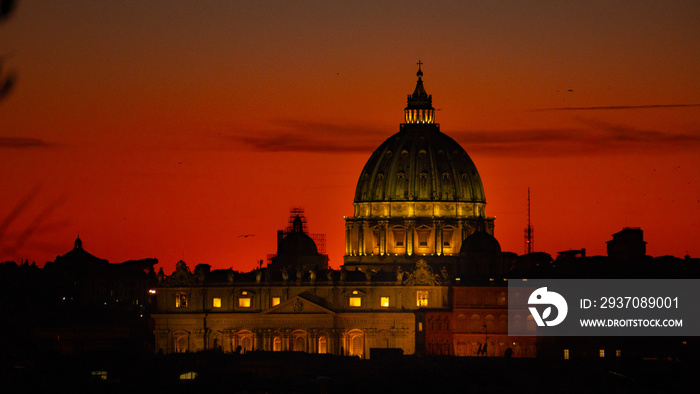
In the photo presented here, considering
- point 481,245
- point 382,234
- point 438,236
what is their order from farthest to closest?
point 382,234 → point 438,236 → point 481,245

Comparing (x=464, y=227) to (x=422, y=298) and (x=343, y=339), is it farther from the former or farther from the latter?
(x=343, y=339)

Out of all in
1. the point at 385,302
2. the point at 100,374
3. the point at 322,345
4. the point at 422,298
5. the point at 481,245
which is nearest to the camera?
the point at 100,374

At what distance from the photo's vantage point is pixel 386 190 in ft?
570

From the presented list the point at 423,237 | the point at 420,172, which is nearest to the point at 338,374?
the point at 423,237

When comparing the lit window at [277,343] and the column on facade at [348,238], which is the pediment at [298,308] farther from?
the column on facade at [348,238]

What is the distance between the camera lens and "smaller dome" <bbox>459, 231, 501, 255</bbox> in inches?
6161

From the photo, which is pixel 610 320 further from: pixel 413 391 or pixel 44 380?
pixel 44 380

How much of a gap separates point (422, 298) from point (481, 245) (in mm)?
10594

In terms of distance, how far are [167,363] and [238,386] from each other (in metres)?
18.9

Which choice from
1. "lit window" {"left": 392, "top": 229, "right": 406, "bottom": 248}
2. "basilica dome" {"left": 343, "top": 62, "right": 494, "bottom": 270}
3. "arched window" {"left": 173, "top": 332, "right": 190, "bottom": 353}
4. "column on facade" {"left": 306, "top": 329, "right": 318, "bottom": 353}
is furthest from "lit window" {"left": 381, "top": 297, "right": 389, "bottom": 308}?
"lit window" {"left": 392, "top": 229, "right": 406, "bottom": 248}

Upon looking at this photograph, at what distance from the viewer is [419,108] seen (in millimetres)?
178000

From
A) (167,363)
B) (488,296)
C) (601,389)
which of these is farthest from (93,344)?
(601,389)

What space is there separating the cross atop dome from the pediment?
116 ft

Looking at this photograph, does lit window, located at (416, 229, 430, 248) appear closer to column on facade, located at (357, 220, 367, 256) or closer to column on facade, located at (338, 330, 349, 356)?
column on facade, located at (357, 220, 367, 256)
